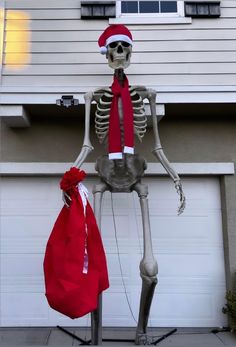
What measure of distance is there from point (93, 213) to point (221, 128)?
2.51m

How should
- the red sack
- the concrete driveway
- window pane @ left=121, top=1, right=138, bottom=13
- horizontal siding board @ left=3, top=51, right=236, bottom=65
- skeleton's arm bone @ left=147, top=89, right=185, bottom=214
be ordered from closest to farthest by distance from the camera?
the red sack < skeleton's arm bone @ left=147, top=89, right=185, bottom=214 < the concrete driveway < horizontal siding board @ left=3, top=51, right=236, bottom=65 < window pane @ left=121, top=1, right=138, bottom=13

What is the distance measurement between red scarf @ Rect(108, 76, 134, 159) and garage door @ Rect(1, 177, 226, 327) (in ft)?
4.97

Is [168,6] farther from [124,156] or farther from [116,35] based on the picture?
[124,156]

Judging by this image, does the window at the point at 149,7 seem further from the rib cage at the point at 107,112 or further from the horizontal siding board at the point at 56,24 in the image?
the rib cage at the point at 107,112

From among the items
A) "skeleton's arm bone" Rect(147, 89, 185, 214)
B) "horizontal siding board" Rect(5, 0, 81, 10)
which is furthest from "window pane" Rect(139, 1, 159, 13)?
"skeleton's arm bone" Rect(147, 89, 185, 214)

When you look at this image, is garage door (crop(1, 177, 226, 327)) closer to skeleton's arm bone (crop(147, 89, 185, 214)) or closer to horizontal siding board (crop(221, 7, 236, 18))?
skeleton's arm bone (crop(147, 89, 185, 214))

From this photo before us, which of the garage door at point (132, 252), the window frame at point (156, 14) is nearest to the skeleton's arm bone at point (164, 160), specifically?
the garage door at point (132, 252)

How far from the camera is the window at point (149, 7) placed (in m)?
6.31

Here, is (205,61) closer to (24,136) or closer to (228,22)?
(228,22)

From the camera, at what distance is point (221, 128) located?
6.14 metres

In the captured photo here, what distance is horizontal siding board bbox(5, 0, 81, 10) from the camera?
6.19m

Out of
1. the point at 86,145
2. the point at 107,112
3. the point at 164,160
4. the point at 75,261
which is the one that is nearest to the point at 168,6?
the point at 107,112

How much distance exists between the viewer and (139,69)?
5.97 metres

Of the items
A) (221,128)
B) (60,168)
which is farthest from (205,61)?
(60,168)
